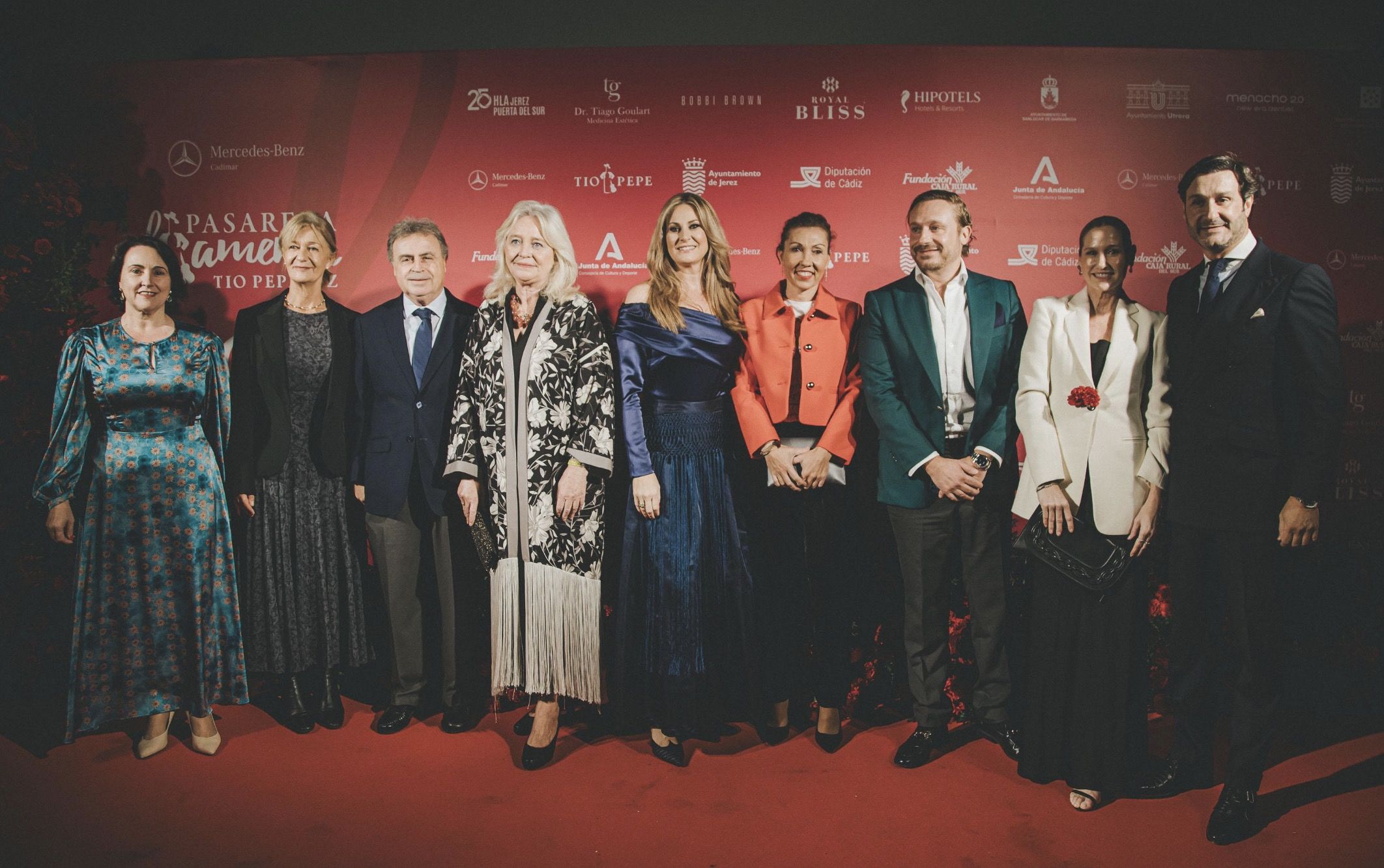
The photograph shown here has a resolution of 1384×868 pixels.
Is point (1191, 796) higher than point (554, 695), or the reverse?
point (554, 695)

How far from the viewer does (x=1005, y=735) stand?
8.29ft

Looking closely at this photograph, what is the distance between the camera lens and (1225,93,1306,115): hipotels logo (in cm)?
322

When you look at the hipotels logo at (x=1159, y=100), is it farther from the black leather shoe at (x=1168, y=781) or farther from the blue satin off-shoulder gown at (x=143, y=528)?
the blue satin off-shoulder gown at (x=143, y=528)

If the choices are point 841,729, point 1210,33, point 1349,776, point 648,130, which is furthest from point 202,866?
point 1210,33

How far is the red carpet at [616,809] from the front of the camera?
6.65ft

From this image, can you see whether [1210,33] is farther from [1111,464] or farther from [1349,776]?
[1349,776]

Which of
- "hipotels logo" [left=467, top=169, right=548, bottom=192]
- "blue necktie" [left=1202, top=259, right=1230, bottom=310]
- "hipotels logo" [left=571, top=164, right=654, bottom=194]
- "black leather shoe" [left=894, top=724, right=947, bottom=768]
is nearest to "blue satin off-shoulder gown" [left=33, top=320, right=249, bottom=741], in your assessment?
"hipotels logo" [left=467, top=169, right=548, bottom=192]

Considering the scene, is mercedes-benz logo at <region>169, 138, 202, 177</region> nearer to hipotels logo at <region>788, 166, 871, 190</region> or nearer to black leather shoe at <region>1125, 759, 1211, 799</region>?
hipotels logo at <region>788, 166, 871, 190</region>

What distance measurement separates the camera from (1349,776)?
241 cm

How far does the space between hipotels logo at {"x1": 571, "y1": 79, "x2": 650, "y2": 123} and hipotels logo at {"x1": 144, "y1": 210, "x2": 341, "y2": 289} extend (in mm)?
1379

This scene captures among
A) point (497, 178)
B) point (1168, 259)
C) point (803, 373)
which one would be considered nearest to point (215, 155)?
point (497, 178)

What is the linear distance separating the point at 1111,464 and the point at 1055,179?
5.45 feet

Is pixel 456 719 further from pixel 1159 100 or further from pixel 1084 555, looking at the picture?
pixel 1159 100

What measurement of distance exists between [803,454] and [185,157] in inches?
125
